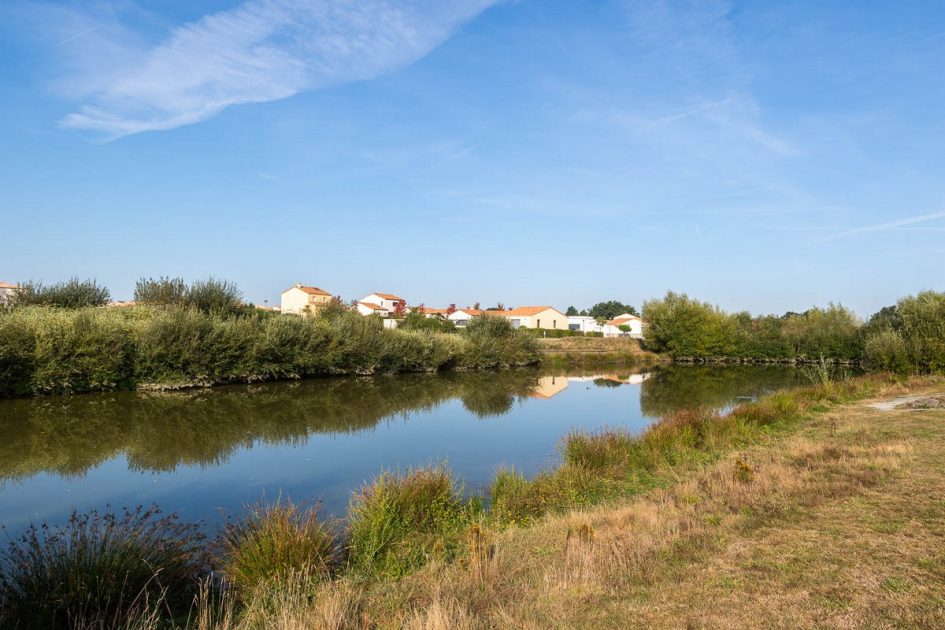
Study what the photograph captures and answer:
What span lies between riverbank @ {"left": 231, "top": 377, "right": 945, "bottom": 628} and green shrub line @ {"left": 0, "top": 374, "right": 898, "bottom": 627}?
22.9 inches

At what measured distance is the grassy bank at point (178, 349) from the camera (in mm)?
19984

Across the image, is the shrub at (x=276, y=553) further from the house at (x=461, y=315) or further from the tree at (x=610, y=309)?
the tree at (x=610, y=309)

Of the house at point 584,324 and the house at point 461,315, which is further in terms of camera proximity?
the house at point 584,324

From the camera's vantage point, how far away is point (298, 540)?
19.1ft

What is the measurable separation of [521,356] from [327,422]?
30525 mm

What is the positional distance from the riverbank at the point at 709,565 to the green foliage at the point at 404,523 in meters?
0.61

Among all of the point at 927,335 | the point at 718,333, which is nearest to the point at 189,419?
the point at 927,335

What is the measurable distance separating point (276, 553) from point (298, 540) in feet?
0.78

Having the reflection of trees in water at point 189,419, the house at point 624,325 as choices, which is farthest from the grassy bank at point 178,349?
the house at point 624,325

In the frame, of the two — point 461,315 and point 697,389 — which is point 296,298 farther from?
point 697,389

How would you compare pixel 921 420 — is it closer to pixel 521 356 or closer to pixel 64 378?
pixel 64 378

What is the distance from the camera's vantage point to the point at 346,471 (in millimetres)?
12023

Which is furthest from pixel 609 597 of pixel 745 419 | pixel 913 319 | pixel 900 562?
pixel 913 319

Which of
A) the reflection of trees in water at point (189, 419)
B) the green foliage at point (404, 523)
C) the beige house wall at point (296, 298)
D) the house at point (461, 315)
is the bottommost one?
the green foliage at point (404, 523)
